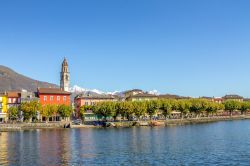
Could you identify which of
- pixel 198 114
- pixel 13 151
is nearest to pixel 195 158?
pixel 13 151

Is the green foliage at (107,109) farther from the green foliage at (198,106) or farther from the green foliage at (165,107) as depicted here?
the green foliage at (198,106)

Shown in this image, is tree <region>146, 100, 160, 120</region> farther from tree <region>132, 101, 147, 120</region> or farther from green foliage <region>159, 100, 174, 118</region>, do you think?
tree <region>132, 101, 147, 120</region>

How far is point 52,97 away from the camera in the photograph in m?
173

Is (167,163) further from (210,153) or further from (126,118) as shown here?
(126,118)

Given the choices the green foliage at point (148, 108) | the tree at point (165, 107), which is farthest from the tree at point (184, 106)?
the tree at point (165, 107)

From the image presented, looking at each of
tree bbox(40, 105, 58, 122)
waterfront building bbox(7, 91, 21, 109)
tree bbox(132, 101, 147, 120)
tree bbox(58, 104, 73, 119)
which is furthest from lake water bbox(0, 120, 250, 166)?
waterfront building bbox(7, 91, 21, 109)

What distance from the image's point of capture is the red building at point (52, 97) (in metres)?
171

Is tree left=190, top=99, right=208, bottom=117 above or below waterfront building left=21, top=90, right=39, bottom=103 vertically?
below

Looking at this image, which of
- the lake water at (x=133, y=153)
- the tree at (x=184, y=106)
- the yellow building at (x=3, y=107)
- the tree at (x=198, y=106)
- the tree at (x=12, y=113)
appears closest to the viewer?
the lake water at (x=133, y=153)

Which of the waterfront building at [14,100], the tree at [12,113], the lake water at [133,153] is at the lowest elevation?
the lake water at [133,153]

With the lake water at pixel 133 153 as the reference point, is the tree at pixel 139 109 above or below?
above

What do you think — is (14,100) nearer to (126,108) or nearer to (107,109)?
(107,109)

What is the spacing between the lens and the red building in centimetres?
17088

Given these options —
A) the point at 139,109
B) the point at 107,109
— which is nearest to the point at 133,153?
the point at 107,109
